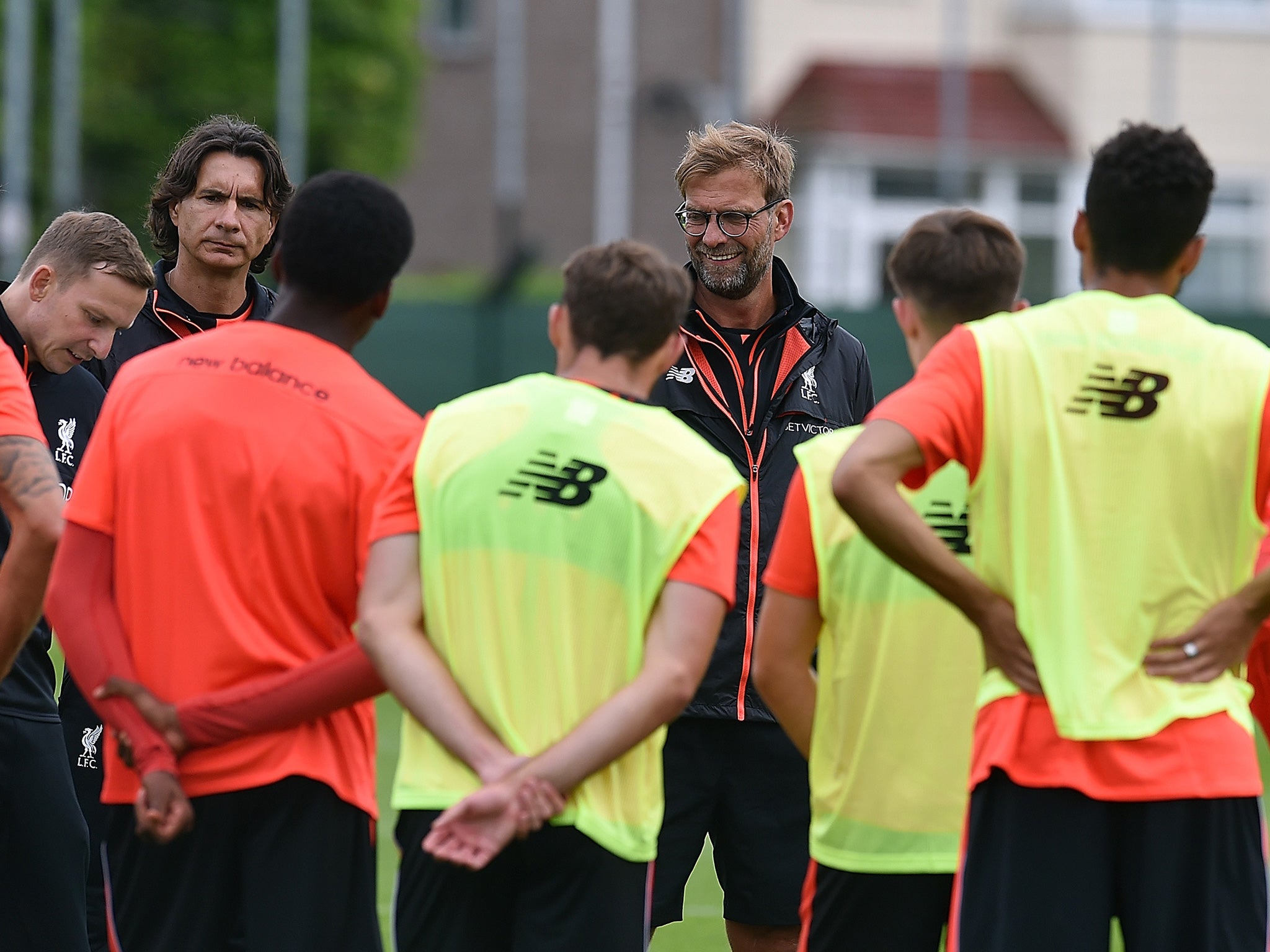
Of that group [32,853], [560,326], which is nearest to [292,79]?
[32,853]

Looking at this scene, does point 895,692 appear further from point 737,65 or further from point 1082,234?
point 737,65

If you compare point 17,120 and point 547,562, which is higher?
point 17,120

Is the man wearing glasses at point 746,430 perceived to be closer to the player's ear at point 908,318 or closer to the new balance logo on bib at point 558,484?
the player's ear at point 908,318

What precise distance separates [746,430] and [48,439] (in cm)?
181

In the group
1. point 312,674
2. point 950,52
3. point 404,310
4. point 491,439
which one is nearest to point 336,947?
point 312,674

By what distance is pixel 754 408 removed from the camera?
188 inches

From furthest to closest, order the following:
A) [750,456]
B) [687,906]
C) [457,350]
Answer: [457,350], [687,906], [750,456]

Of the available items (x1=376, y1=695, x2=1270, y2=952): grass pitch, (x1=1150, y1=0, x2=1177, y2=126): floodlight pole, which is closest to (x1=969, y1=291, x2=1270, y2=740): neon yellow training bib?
(x1=376, y1=695, x2=1270, y2=952): grass pitch

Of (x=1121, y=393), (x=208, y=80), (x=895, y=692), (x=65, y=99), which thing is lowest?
(x=895, y=692)

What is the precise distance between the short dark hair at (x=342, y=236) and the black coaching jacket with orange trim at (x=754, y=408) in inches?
60.3

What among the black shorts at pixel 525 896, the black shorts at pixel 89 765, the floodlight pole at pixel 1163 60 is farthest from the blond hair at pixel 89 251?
the floodlight pole at pixel 1163 60

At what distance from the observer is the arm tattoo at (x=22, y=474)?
356cm

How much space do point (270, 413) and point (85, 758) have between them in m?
2.02

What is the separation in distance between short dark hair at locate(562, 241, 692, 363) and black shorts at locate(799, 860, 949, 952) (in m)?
1.19
